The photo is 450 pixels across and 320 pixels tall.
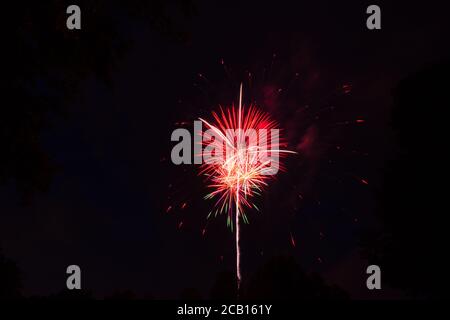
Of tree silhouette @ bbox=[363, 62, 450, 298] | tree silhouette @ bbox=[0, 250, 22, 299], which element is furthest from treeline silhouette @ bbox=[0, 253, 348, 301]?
tree silhouette @ bbox=[0, 250, 22, 299]

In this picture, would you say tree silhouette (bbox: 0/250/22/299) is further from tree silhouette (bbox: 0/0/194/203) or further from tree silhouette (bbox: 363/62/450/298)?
tree silhouette (bbox: 363/62/450/298)

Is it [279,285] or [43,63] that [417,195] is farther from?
[43,63]

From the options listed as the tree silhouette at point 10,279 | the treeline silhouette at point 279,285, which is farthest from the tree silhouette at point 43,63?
the treeline silhouette at point 279,285

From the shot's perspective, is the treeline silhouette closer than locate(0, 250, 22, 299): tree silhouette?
No

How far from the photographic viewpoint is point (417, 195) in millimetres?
18266

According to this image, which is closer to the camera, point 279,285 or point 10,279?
point 10,279

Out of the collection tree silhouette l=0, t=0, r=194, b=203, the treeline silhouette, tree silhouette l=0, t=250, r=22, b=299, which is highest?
tree silhouette l=0, t=0, r=194, b=203

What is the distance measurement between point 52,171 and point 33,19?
3633 mm

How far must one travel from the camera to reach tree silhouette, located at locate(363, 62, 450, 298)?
17.5 meters

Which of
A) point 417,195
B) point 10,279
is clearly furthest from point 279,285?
point 10,279

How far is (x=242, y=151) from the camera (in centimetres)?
1708
